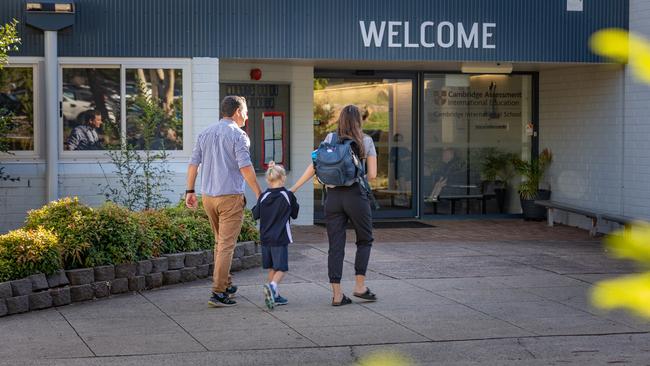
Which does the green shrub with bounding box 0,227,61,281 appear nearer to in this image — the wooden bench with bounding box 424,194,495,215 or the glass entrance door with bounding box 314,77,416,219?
the glass entrance door with bounding box 314,77,416,219

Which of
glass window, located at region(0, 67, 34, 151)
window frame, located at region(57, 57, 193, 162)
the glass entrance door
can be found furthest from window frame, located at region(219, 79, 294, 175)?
glass window, located at region(0, 67, 34, 151)

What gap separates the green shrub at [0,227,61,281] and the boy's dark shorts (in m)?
1.84

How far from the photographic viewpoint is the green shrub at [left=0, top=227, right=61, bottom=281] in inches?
314

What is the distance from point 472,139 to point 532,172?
47.6 inches

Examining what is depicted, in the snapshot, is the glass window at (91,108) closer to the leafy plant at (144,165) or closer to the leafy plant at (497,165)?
the leafy plant at (144,165)

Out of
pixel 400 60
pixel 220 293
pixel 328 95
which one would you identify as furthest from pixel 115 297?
pixel 328 95

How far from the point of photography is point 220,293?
8.17m

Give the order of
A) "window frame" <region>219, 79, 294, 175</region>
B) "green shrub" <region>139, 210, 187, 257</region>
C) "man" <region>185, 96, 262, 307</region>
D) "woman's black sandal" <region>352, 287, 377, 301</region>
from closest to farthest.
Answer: "man" <region>185, 96, 262, 307</region> → "woman's black sandal" <region>352, 287, 377, 301</region> → "green shrub" <region>139, 210, 187, 257</region> → "window frame" <region>219, 79, 294, 175</region>

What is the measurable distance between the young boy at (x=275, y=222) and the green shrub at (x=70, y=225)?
67.1 inches

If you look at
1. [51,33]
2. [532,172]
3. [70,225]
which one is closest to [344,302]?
[70,225]

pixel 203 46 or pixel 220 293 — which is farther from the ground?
pixel 203 46

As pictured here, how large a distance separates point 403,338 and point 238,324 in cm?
138

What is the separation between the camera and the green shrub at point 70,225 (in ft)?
28.0

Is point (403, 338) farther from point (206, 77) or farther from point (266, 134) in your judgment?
point (266, 134)
